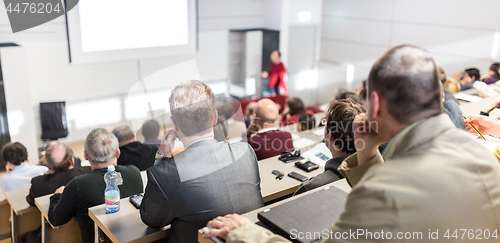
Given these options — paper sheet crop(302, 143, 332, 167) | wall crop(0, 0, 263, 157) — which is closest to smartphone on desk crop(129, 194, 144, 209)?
paper sheet crop(302, 143, 332, 167)

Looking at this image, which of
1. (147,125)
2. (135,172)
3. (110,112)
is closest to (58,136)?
(110,112)

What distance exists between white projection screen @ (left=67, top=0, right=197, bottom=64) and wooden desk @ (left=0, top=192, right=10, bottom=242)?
3.31 metres

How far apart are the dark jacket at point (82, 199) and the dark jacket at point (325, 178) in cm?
116

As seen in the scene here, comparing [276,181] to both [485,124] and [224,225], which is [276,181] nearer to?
[485,124]

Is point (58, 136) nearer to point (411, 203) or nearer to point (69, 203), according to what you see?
point (69, 203)

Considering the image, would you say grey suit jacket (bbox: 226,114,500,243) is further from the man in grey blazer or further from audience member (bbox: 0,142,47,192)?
audience member (bbox: 0,142,47,192)

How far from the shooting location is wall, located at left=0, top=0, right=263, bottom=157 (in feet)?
19.1

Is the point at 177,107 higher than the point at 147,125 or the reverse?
higher

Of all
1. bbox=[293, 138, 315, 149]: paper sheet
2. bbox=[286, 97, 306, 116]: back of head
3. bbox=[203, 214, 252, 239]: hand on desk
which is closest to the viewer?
bbox=[203, 214, 252, 239]: hand on desk

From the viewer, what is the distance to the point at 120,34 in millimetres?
6371

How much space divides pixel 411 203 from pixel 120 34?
20.5 feet

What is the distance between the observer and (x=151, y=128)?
185 cm

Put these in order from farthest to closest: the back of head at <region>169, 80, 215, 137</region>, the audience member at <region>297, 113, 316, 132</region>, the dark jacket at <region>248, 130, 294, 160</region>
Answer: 1. the audience member at <region>297, 113, 316, 132</region>
2. the dark jacket at <region>248, 130, 294, 160</region>
3. the back of head at <region>169, 80, 215, 137</region>

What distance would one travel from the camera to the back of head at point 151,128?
71.8 inches
